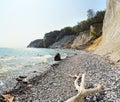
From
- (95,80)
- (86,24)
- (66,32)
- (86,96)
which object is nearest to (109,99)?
(86,96)

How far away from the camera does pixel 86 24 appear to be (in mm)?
99312

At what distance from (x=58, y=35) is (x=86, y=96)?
384 ft

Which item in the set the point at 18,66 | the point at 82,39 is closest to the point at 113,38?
the point at 18,66

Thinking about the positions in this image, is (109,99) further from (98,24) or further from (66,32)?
(66,32)

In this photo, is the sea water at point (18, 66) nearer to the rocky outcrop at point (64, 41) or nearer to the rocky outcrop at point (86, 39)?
the rocky outcrop at point (86, 39)

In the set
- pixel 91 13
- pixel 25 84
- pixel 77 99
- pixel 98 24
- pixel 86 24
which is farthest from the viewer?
pixel 91 13

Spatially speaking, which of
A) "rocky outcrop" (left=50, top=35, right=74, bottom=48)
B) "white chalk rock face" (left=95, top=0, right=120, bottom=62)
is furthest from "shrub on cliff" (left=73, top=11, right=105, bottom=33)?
"white chalk rock face" (left=95, top=0, right=120, bottom=62)

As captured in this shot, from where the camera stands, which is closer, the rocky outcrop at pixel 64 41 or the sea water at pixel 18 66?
the sea water at pixel 18 66

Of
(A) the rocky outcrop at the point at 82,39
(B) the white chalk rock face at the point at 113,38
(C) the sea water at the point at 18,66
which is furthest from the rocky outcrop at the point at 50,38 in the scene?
(B) the white chalk rock face at the point at 113,38

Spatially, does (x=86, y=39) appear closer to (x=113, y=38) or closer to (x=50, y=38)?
(x=50, y=38)

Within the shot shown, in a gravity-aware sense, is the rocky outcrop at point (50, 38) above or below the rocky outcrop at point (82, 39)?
above

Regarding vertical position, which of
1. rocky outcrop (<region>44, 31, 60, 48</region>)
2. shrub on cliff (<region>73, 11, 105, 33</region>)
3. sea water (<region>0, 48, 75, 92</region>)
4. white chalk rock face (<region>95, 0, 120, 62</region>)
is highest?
shrub on cliff (<region>73, 11, 105, 33</region>)

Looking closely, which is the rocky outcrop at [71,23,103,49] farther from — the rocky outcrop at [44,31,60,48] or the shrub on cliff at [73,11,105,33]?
the rocky outcrop at [44,31,60,48]

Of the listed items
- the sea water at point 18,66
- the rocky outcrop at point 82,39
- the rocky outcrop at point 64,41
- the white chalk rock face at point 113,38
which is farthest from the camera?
the rocky outcrop at point 64,41
